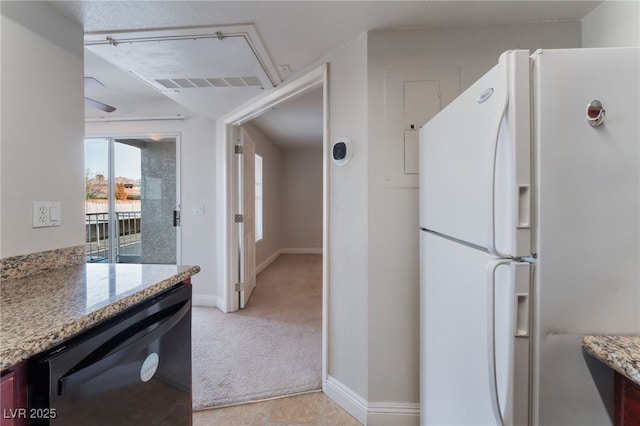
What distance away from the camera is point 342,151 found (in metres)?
1.69

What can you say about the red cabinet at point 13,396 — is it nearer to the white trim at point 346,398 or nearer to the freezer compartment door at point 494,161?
the freezer compartment door at point 494,161

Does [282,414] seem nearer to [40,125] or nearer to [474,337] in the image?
[474,337]

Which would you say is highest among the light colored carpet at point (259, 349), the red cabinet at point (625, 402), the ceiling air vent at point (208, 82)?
the ceiling air vent at point (208, 82)

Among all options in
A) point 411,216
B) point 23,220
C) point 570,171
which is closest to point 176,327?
point 23,220

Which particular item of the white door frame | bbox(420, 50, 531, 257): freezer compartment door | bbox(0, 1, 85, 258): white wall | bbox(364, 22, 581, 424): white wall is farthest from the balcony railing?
bbox(420, 50, 531, 257): freezer compartment door

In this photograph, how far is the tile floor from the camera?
1630 mm

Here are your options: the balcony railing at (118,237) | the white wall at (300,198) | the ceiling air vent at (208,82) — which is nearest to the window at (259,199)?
the white wall at (300,198)

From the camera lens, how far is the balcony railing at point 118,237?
341 centimetres

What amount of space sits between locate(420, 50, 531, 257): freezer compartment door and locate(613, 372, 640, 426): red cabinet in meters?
0.36

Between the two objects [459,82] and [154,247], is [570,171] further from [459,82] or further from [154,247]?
[154,247]

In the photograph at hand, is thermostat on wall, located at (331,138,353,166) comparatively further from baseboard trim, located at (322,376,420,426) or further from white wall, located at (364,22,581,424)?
baseboard trim, located at (322,376,420,426)

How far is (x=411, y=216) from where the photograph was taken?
1.57 m

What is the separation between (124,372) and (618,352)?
1301mm

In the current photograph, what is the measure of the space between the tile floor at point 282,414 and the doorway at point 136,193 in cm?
217
